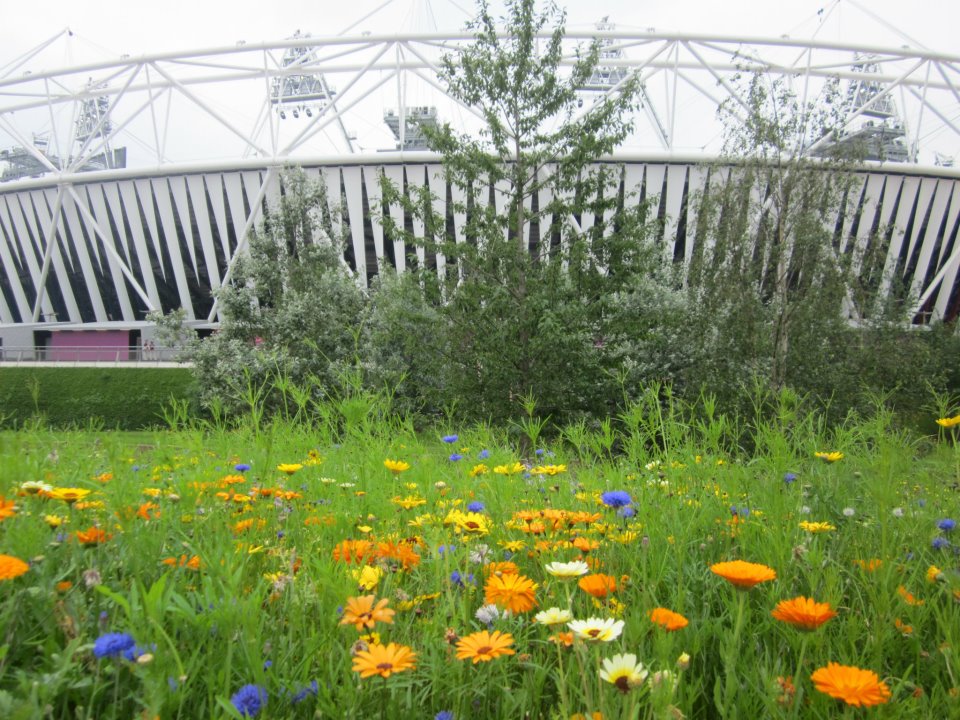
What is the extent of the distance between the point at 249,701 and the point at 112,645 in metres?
0.22

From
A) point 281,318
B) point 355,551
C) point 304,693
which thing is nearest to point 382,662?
point 304,693

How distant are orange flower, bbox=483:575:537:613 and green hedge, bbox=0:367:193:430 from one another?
22580mm

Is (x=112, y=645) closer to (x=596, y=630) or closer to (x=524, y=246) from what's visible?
(x=596, y=630)

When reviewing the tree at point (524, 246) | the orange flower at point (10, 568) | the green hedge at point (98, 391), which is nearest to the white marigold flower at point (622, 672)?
the orange flower at point (10, 568)

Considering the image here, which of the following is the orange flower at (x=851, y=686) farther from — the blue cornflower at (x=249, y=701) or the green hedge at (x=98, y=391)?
the green hedge at (x=98, y=391)

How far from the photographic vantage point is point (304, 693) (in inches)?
47.0

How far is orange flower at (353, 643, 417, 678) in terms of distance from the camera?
970 mm

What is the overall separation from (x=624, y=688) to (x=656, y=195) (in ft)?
35.0

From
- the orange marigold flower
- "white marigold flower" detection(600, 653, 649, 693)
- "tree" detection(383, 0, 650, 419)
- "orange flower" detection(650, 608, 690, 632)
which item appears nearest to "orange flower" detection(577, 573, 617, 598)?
"orange flower" detection(650, 608, 690, 632)

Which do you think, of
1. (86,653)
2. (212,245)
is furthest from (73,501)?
(212,245)

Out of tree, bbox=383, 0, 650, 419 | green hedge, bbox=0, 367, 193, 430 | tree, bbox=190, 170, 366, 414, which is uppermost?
tree, bbox=383, 0, 650, 419

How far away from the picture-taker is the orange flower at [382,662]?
0.97m

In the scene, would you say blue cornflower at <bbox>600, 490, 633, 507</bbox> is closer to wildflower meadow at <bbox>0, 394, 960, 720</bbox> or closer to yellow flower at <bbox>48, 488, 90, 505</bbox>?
wildflower meadow at <bbox>0, 394, 960, 720</bbox>

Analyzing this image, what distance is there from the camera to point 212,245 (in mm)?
41000
